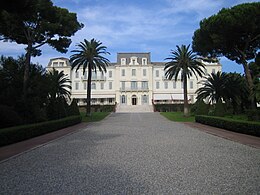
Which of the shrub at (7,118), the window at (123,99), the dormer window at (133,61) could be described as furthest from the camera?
the dormer window at (133,61)

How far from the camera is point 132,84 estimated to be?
59344 millimetres

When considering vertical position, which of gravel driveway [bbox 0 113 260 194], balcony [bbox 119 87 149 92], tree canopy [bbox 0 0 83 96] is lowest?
gravel driveway [bbox 0 113 260 194]

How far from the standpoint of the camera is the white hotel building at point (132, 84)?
2297 inches

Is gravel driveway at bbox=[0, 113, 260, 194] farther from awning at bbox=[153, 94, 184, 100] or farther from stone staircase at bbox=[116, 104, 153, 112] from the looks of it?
awning at bbox=[153, 94, 184, 100]

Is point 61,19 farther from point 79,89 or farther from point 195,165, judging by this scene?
point 79,89

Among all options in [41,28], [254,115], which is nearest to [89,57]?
[41,28]

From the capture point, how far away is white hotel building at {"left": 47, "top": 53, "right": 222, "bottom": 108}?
191ft

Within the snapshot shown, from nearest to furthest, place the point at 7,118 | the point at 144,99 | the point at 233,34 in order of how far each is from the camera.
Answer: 1. the point at 7,118
2. the point at 233,34
3. the point at 144,99

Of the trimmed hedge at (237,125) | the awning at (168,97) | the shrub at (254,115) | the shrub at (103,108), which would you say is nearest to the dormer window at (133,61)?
the awning at (168,97)

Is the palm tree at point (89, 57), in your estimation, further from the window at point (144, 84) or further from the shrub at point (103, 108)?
the window at point (144, 84)

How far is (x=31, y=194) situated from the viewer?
4434mm

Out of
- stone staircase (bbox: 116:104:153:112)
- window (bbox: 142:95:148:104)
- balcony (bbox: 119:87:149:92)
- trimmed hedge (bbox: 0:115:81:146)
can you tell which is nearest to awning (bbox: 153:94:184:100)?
window (bbox: 142:95:148:104)

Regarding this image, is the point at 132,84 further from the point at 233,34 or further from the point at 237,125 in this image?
the point at 237,125

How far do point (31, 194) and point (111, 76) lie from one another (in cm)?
5678
